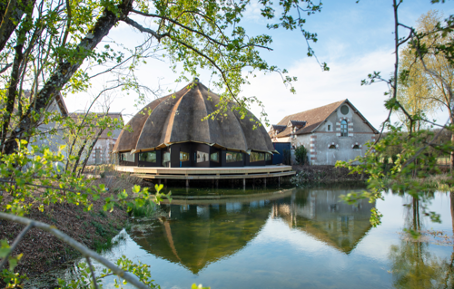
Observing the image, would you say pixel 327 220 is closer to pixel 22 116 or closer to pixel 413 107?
pixel 22 116

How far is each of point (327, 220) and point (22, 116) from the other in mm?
9078

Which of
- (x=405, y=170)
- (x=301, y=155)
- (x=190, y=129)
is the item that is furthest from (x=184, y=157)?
(x=405, y=170)

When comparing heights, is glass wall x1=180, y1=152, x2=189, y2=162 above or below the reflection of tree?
above

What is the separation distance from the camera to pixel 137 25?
5668 mm

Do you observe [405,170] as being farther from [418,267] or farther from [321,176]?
[321,176]

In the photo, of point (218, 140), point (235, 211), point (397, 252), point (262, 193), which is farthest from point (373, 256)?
point (218, 140)

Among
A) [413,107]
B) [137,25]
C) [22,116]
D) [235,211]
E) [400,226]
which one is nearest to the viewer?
[22,116]

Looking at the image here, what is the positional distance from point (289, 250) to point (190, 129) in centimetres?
1421

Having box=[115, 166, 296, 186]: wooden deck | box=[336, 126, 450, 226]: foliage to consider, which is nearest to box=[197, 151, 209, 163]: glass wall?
box=[115, 166, 296, 186]: wooden deck

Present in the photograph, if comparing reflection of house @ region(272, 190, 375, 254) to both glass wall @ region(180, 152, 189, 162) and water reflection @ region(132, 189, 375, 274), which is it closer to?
water reflection @ region(132, 189, 375, 274)

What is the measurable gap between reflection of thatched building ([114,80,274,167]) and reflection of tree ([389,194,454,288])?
1361cm

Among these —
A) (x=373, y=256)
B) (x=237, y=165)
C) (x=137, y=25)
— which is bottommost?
(x=373, y=256)

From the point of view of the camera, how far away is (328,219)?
31.6 feet

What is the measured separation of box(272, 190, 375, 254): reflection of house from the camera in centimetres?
747
